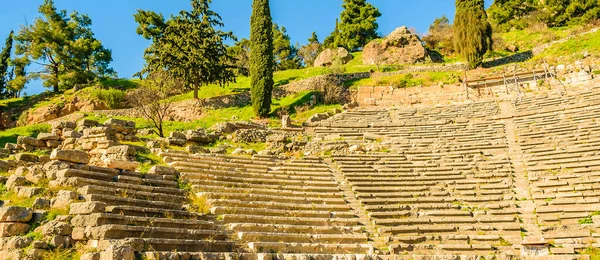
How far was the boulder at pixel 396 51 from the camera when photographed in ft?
124

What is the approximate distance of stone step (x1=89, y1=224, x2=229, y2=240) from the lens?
25.3 ft

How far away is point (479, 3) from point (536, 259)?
2605cm

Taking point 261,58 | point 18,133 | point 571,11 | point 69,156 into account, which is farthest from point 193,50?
point 571,11

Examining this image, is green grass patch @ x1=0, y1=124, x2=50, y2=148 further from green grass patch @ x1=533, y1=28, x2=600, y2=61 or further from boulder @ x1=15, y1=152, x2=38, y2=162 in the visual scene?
green grass patch @ x1=533, y1=28, x2=600, y2=61

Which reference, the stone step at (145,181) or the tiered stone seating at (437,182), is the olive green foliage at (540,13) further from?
the stone step at (145,181)

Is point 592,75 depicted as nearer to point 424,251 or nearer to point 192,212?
point 424,251

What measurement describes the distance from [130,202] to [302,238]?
3.86 meters

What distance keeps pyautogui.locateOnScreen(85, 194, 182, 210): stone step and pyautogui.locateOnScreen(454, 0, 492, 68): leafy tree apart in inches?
988

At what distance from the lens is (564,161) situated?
1427 cm

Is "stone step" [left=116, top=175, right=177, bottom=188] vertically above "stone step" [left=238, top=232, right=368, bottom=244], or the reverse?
"stone step" [left=116, top=175, right=177, bottom=188]

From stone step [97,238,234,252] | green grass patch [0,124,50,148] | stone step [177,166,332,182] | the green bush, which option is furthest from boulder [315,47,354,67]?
stone step [97,238,234,252]

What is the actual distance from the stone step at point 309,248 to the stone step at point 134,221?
A: 122 centimetres

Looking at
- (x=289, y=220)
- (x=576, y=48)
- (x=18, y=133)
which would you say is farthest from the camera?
(x=576, y=48)

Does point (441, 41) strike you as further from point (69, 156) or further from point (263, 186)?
point (69, 156)
